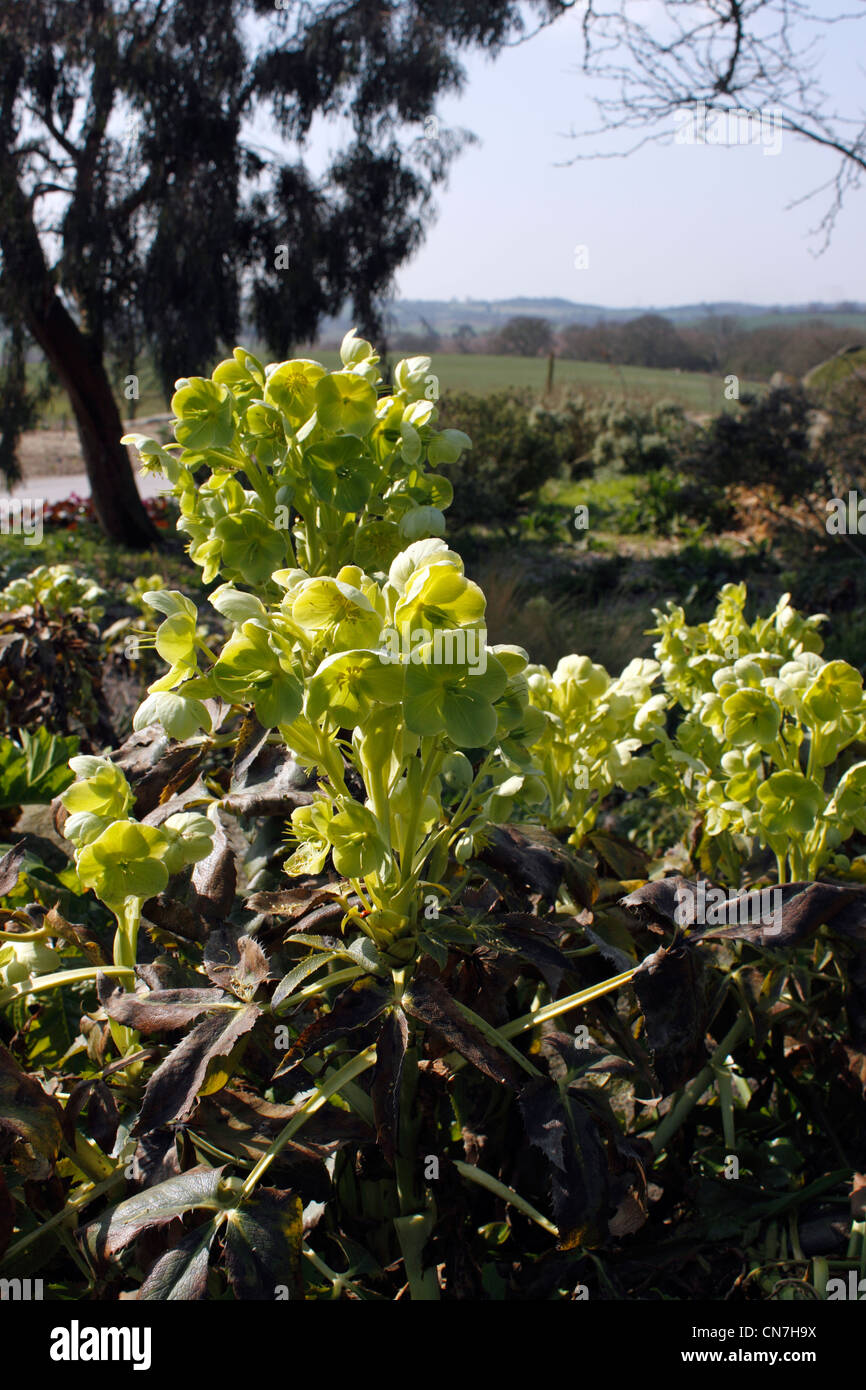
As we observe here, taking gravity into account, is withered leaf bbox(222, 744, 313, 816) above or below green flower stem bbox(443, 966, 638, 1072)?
above

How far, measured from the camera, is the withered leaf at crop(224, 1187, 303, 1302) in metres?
0.97

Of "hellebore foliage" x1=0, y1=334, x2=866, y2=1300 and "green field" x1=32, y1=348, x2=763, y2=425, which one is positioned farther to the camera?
"green field" x1=32, y1=348, x2=763, y2=425

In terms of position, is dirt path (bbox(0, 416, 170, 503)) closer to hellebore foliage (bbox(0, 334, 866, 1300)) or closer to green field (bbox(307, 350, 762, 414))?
green field (bbox(307, 350, 762, 414))

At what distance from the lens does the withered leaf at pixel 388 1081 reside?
1.05 meters

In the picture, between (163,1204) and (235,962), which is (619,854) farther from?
(163,1204)

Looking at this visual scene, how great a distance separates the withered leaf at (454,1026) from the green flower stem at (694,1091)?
473 mm

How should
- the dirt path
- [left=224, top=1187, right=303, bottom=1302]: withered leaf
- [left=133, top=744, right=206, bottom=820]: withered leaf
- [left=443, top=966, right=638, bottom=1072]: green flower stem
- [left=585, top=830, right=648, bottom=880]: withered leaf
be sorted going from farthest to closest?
the dirt path
[left=585, top=830, right=648, bottom=880]: withered leaf
[left=133, top=744, right=206, bottom=820]: withered leaf
[left=443, top=966, right=638, bottom=1072]: green flower stem
[left=224, top=1187, right=303, bottom=1302]: withered leaf

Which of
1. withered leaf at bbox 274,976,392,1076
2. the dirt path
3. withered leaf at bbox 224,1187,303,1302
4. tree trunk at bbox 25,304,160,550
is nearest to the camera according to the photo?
withered leaf at bbox 224,1187,303,1302

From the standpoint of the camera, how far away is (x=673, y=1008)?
1.18 meters

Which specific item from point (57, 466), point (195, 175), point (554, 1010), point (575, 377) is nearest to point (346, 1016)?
point (554, 1010)

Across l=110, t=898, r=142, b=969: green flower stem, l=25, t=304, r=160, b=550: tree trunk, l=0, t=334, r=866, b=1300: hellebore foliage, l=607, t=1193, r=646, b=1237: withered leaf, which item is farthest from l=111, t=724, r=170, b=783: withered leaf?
l=25, t=304, r=160, b=550: tree trunk

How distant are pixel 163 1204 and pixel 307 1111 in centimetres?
18

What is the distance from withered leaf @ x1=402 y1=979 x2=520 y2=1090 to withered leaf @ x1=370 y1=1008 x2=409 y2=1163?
31 mm
